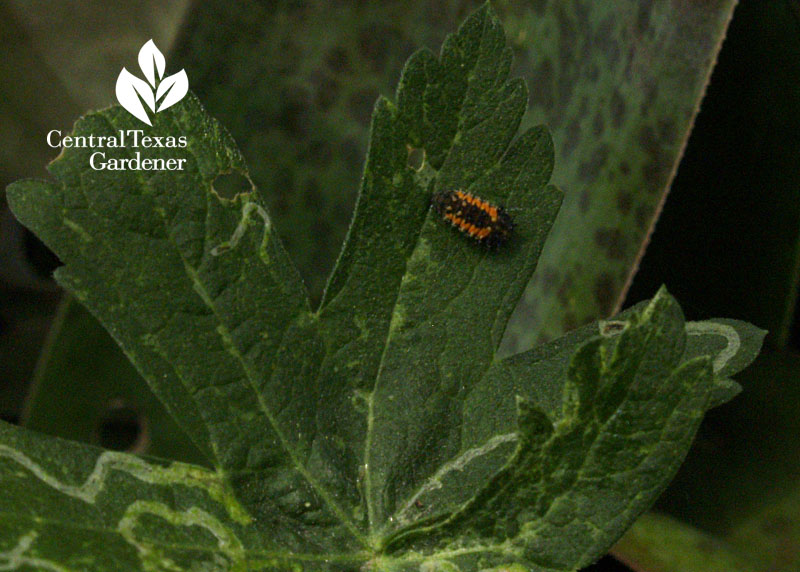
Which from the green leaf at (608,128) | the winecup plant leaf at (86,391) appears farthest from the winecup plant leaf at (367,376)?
the winecup plant leaf at (86,391)

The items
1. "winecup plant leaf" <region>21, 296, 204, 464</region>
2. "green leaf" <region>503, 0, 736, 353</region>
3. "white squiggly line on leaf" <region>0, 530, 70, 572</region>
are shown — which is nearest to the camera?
"white squiggly line on leaf" <region>0, 530, 70, 572</region>

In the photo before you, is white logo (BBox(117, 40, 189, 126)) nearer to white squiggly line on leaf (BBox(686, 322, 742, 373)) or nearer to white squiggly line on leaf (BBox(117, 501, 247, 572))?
white squiggly line on leaf (BBox(117, 501, 247, 572))

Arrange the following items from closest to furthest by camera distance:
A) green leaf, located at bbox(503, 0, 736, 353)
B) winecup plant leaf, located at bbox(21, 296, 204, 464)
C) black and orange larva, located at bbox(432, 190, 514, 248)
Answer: black and orange larva, located at bbox(432, 190, 514, 248) → green leaf, located at bbox(503, 0, 736, 353) → winecup plant leaf, located at bbox(21, 296, 204, 464)

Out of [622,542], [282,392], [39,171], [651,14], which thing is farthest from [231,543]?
[39,171]

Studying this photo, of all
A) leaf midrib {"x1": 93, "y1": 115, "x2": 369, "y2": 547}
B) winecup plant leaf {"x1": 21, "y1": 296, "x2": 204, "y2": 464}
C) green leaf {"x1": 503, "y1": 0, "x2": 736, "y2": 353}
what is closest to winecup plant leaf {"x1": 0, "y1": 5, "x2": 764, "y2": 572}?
leaf midrib {"x1": 93, "y1": 115, "x2": 369, "y2": 547}

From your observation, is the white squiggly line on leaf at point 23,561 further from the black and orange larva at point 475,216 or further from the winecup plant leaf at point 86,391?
the winecup plant leaf at point 86,391

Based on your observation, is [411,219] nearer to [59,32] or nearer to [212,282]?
[212,282]

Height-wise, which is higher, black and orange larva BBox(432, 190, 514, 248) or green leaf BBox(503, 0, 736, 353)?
green leaf BBox(503, 0, 736, 353)

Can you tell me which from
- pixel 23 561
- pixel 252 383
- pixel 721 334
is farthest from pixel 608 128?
pixel 23 561
